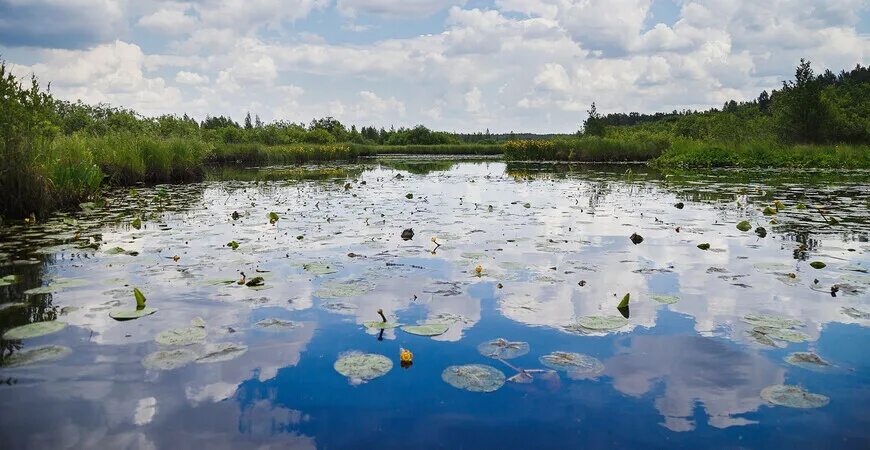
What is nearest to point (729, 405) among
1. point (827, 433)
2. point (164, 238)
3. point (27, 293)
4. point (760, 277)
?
point (827, 433)

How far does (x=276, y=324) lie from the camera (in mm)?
4539

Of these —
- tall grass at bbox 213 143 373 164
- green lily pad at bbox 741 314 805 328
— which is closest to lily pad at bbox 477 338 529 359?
green lily pad at bbox 741 314 805 328

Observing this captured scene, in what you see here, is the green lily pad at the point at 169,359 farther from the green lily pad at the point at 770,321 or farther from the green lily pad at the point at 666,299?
the green lily pad at the point at 770,321

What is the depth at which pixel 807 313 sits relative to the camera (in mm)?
4754

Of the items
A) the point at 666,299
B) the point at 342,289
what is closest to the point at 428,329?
the point at 342,289

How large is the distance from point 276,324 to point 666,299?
3443 mm

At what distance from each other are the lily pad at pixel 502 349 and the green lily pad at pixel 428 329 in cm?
41

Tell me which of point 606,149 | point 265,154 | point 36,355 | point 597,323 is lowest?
point 36,355

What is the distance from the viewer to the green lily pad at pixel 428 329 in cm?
430

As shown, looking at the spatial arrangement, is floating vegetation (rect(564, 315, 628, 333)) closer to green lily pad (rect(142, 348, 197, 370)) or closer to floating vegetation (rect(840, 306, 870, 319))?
floating vegetation (rect(840, 306, 870, 319))

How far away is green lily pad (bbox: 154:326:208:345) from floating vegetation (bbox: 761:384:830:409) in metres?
3.77

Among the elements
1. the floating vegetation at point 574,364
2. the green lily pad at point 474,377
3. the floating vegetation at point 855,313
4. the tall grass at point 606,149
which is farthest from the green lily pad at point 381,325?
the tall grass at point 606,149

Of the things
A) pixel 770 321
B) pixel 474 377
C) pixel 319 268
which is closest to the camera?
pixel 474 377

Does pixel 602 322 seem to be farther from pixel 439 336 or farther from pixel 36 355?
pixel 36 355
